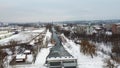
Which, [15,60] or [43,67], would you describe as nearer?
[43,67]

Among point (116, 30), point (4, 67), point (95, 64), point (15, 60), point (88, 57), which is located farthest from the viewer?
point (116, 30)

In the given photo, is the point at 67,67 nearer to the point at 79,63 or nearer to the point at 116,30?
the point at 79,63

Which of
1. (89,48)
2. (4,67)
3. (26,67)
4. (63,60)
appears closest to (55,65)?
(63,60)

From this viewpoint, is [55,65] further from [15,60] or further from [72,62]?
[15,60]

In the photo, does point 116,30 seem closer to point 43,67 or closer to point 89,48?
point 89,48

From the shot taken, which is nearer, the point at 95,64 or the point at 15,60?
the point at 95,64

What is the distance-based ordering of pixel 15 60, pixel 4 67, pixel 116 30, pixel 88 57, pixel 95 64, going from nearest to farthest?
pixel 4 67 < pixel 95 64 < pixel 15 60 < pixel 88 57 < pixel 116 30

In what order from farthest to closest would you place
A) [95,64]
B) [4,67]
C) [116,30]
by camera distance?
1. [116,30]
2. [95,64]
3. [4,67]

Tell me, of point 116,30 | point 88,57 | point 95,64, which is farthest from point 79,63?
point 116,30

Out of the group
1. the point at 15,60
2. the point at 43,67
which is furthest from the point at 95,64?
the point at 15,60
